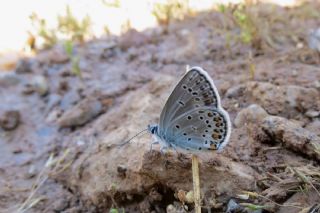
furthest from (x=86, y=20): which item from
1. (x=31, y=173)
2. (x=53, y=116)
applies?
(x=31, y=173)

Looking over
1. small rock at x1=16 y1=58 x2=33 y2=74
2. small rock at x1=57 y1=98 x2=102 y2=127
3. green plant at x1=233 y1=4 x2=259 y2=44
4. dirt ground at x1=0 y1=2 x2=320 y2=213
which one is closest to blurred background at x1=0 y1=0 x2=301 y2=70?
dirt ground at x1=0 y1=2 x2=320 y2=213

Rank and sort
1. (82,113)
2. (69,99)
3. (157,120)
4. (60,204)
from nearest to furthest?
(60,204) < (157,120) < (82,113) < (69,99)

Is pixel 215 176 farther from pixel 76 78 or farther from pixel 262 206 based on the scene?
pixel 76 78

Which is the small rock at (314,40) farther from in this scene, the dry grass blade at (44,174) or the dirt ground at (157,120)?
the dry grass blade at (44,174)

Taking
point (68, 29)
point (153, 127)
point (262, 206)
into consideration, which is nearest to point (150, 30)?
point (68, 29)

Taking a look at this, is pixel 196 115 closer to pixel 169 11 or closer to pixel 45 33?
pixel 169 11

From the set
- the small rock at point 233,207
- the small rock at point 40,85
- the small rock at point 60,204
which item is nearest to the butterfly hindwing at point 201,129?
the small rock at point 233,207

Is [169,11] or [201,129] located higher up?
[169,11]
